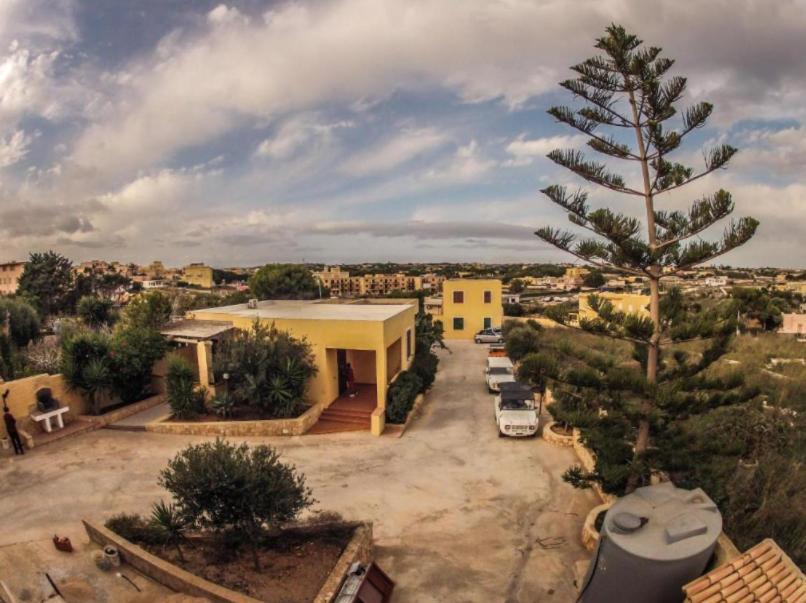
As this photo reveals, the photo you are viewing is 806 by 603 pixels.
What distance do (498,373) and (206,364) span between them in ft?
31.4

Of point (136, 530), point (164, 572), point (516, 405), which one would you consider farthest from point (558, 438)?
point (136, 530)

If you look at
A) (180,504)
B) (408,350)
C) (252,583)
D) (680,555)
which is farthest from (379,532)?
(408,350)

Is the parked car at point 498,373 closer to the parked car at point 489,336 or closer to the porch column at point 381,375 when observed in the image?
the porch column at point 381,375

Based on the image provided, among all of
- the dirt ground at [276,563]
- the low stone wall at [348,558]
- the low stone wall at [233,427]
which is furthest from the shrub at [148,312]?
the low stone wall at [348,558]

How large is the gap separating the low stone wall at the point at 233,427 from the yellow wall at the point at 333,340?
1597mm

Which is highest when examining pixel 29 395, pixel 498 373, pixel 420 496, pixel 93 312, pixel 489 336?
pixel 93 312

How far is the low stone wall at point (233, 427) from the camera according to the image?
1141 centimetres

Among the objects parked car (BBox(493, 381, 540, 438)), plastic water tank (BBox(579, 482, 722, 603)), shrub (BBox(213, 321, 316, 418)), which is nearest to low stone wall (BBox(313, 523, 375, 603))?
plastic water tank (BBox(579, 482, 722, 603))

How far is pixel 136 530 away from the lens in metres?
6.48

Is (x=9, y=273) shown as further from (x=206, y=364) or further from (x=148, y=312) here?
(x=206, y=364)

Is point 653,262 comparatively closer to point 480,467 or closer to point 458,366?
point 480,467

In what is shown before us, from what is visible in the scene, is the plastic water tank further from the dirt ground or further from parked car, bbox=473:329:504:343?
parked car, bbox=473:329:504:343

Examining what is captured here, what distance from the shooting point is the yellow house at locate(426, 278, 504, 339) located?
2970cm

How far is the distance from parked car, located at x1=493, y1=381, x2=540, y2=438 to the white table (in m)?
10.5
